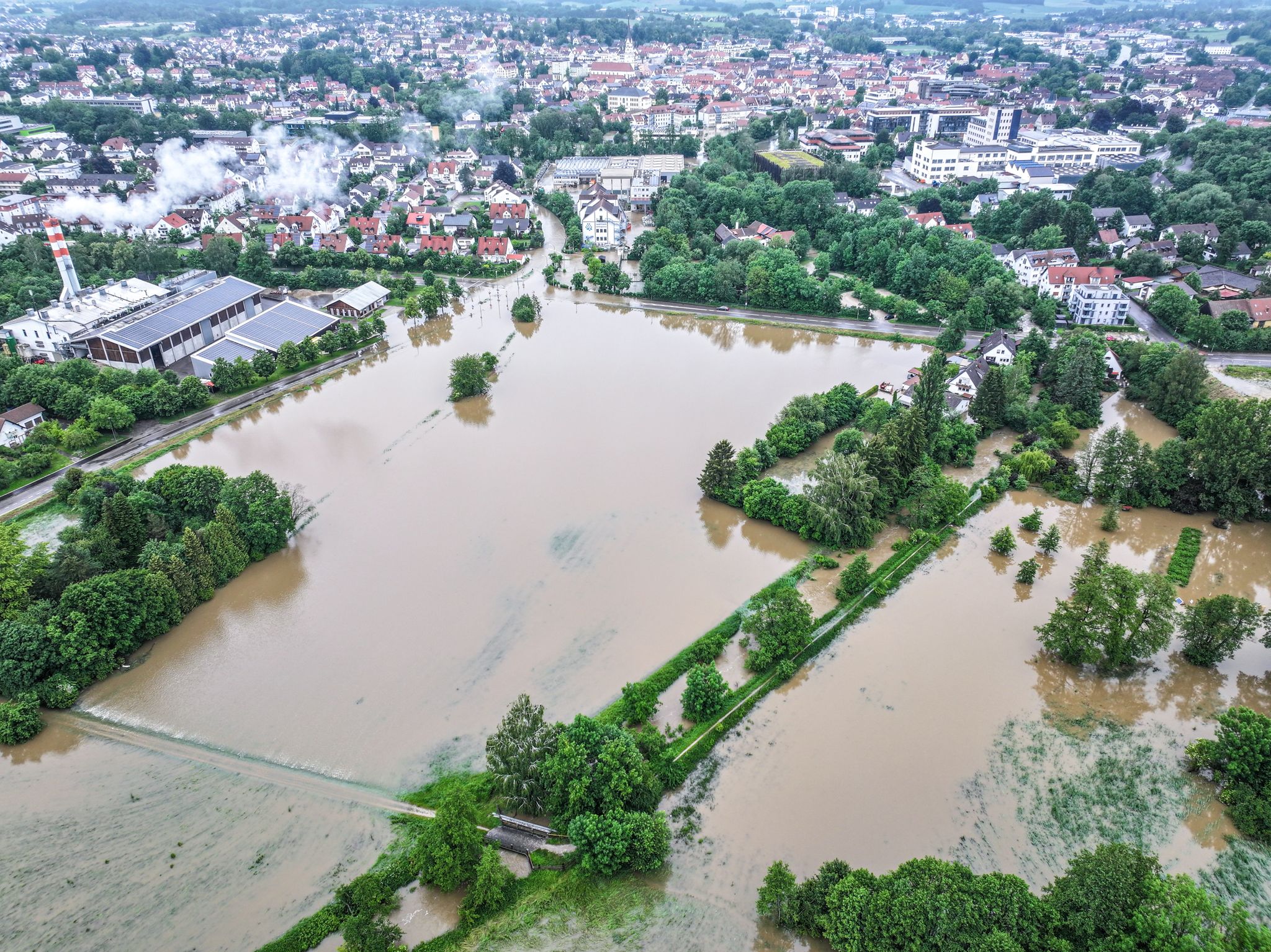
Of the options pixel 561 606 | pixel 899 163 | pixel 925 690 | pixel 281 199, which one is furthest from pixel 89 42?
pixel 925 690

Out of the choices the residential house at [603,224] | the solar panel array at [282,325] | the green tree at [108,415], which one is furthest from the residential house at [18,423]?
the residential house at [603,224]

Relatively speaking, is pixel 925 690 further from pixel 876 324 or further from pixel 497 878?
pixel 876 324

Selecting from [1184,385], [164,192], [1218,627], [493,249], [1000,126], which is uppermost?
[1000,126]

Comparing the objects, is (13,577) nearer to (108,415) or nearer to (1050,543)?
(108,415)

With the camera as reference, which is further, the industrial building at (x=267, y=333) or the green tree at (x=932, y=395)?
the industrial building at (x=267, y=333)

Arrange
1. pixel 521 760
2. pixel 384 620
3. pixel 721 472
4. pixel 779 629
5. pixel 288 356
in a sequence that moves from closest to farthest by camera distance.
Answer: pixel 521 760
pixel 779 629
pixel 384 620
pixel 721 472
pixel 288 356

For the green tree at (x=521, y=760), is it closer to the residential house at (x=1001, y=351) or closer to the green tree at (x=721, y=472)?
the green tree at (x=721, y=472)

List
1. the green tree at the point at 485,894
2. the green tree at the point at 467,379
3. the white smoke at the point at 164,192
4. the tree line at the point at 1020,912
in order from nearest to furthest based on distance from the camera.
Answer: the tree line at the point at 1020,912
the green tree at the point at 485,894
the green tree at the point at 467,379
the white smoke at the point at 164,192

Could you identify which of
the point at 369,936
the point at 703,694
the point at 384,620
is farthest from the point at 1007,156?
the point at 369,936
